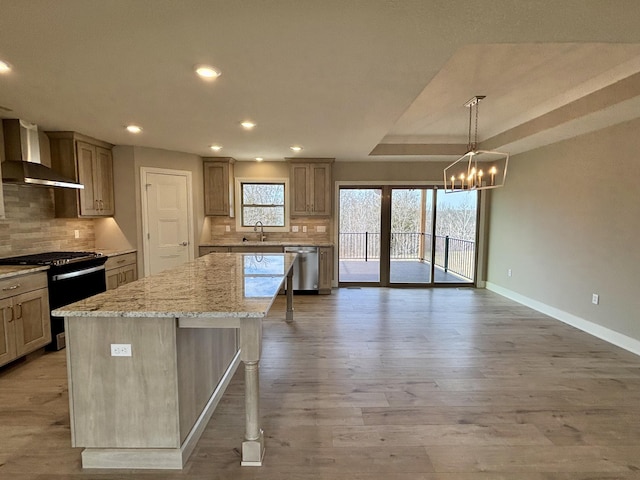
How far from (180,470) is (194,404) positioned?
0.33 m

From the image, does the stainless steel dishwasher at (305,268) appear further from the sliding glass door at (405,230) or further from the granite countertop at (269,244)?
the sliding glass door at (405,230)

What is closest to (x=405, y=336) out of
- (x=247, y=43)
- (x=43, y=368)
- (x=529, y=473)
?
(x=529, y=473)

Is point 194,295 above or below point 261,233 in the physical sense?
below

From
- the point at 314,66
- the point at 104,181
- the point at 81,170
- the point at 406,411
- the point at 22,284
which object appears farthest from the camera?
the point at 104,181

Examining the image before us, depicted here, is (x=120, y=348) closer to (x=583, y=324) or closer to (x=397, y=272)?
(x=583, y=324)

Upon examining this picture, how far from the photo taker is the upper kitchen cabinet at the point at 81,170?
3.98 metres

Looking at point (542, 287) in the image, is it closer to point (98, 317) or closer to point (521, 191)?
point (521, 191)

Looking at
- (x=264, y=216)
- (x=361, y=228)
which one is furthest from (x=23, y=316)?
(x=361, y=228)

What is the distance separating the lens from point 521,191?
5137 millimetres

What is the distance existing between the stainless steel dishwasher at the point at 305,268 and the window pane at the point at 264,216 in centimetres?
80

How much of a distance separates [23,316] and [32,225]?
1371 millimetres

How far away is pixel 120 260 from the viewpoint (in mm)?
4316

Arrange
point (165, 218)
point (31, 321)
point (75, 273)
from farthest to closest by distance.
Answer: point (165, 218) → point (75, 273) → point (31, 321)

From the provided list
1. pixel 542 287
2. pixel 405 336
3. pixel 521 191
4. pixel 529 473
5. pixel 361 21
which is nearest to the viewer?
pixel 361 21
